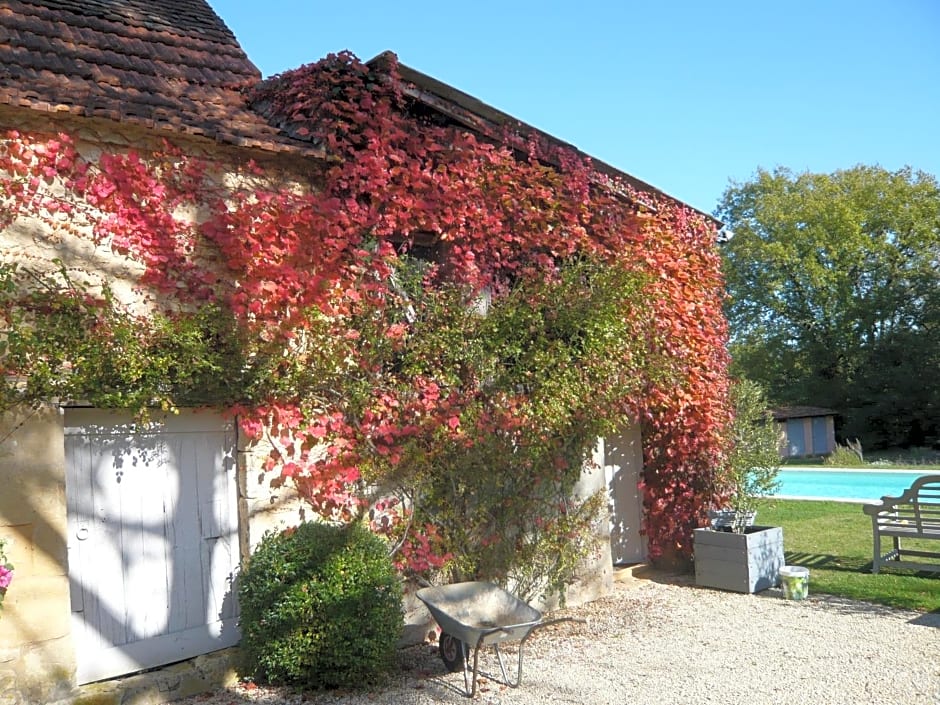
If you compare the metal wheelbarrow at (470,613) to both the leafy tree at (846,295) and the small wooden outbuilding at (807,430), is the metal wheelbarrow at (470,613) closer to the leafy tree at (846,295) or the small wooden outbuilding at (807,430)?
the small wooden outbuilding at (807,430)

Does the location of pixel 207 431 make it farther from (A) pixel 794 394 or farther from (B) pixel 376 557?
(A) pixel 794 394

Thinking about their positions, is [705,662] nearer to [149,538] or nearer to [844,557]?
[149,538]

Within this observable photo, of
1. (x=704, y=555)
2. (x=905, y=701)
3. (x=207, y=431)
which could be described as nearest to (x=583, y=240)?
(x=704, y=555)

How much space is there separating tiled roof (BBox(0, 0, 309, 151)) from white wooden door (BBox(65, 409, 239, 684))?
216 cm

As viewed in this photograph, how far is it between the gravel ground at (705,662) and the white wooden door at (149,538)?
1.84ft

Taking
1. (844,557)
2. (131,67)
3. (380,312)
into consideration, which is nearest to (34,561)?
(380,312)

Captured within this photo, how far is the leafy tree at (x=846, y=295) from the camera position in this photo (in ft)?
100

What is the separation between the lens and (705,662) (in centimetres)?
595

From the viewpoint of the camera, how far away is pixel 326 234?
652cm

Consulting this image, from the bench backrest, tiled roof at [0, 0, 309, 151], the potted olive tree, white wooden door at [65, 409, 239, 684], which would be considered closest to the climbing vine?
tiled roof at [0, 0, 309, 151]

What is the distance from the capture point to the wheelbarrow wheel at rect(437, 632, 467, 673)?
578cm

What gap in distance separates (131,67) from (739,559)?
736 cm

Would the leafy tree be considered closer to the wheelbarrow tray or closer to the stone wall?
the wheelbarrow tray

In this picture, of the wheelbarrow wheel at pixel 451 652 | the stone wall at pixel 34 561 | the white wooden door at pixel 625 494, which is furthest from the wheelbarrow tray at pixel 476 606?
the white wooden door at pixel 625 494
